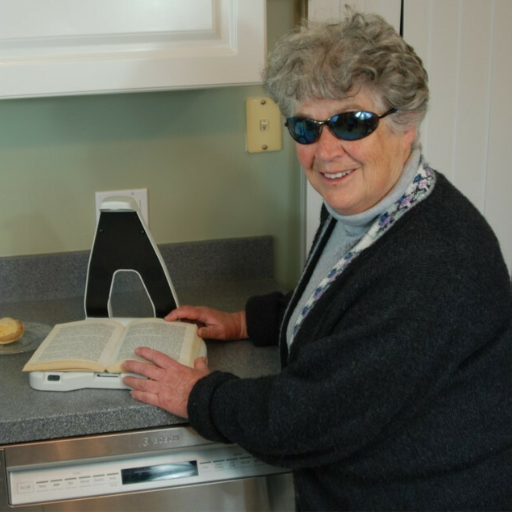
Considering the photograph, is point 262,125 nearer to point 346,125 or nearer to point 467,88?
point 467,88

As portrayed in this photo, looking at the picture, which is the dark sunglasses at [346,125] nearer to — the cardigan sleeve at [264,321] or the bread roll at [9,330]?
the cardigan sleeve at [264,321]

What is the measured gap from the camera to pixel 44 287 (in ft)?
5.59

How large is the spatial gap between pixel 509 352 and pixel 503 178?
87 cm

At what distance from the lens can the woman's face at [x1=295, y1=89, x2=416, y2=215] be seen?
1.10 m

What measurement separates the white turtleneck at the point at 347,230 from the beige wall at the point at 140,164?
1.67ft

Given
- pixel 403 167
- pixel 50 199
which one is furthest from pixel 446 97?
pixel 50 199

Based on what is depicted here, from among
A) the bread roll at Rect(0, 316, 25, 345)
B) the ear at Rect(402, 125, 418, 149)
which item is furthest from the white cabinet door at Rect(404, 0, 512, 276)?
the bread roll at Rect(0, 316, 25, 345)

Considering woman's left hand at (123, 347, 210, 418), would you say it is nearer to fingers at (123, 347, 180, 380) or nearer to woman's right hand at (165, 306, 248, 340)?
fingers at (123, 347, 180, 380)

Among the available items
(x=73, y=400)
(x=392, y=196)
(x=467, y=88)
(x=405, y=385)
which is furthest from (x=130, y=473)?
(x=467, y=88)

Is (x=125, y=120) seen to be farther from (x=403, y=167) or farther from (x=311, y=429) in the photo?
(x=311, y=429)

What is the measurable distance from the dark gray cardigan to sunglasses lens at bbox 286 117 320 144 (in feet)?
0.62

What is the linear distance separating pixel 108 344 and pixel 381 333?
1.77ft

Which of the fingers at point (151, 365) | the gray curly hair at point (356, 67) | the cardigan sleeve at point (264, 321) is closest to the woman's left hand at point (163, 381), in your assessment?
the fingers at point (151, 365)

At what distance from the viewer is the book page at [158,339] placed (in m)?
1.27
